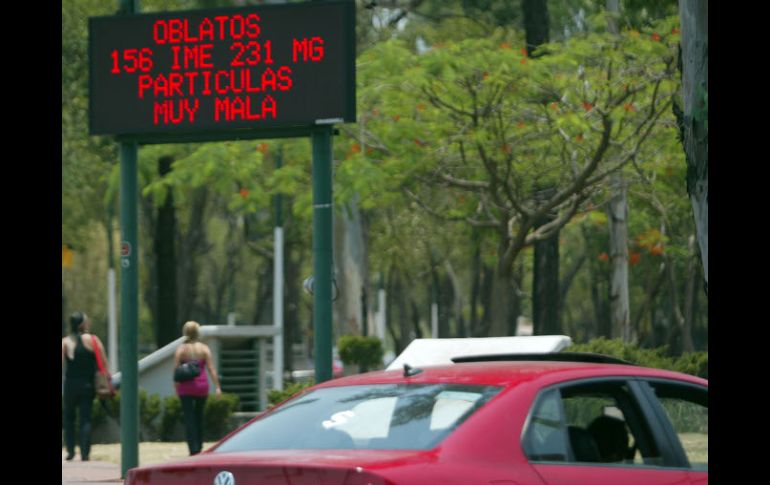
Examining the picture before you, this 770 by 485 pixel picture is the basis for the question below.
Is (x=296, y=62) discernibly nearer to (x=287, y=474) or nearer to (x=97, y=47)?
(x=97, y=47)

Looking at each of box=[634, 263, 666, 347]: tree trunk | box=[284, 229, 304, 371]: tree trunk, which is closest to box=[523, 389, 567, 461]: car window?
box=[634, 263, 666, 347]: tree trunk

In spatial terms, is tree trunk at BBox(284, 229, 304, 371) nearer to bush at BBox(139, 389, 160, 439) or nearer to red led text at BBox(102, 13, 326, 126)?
bush at BBox(139, 389, 160, 439)

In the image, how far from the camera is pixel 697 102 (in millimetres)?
10781

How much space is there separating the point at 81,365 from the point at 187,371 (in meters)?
1.34

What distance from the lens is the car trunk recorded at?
20.7ft

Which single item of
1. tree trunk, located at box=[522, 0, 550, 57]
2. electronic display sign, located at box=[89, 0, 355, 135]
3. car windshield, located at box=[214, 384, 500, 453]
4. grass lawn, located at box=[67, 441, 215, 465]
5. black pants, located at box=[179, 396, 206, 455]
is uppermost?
tree trunk, located at box=[522, 0, 550, 57]

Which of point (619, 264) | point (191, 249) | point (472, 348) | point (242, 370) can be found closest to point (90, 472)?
point (472, 348)

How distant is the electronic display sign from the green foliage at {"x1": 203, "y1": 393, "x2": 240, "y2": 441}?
7.47 meters

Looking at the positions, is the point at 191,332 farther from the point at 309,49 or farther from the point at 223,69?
the point at 309,49

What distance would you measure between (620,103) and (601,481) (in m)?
17.5

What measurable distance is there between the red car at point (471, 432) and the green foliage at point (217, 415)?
611 inches

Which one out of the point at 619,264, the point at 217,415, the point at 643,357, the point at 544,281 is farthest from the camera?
the point at 619,264

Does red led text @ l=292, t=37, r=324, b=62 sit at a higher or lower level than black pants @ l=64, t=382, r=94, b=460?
higher
